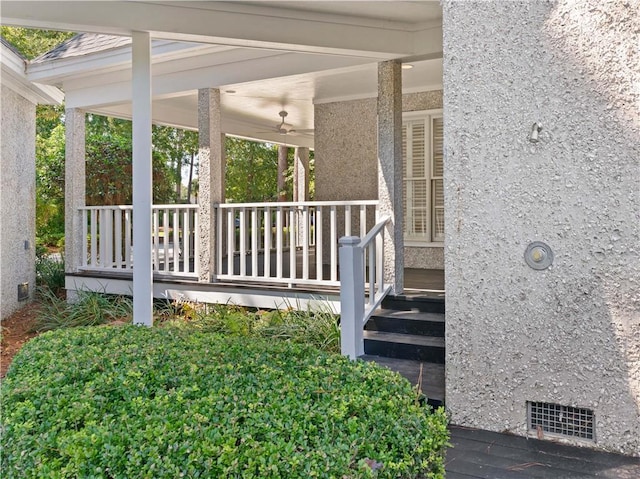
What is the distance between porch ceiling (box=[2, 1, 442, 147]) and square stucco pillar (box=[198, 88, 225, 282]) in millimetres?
395

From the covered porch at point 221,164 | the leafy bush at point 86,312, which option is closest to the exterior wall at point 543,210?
the covered porch at point 221,164

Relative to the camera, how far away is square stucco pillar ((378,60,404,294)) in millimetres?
5637

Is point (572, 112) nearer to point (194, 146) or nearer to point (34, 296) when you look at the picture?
point (34, 296)

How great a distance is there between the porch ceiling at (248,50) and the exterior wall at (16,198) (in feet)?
2.59

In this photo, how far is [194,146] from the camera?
78.3 feet

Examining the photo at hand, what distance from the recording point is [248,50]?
668 cm

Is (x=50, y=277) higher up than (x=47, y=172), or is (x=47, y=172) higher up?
(x=47, y=172)

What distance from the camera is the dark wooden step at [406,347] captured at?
4543mm

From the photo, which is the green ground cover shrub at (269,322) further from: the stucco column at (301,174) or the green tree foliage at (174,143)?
the green tree foliage at (174,143)

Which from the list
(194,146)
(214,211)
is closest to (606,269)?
(214,211)

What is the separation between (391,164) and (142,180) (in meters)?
2.69

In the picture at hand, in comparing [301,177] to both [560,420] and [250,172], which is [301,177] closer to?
[560,420]

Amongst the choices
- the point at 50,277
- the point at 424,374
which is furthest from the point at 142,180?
the point at 50,277

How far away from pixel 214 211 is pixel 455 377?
4.38 meters
